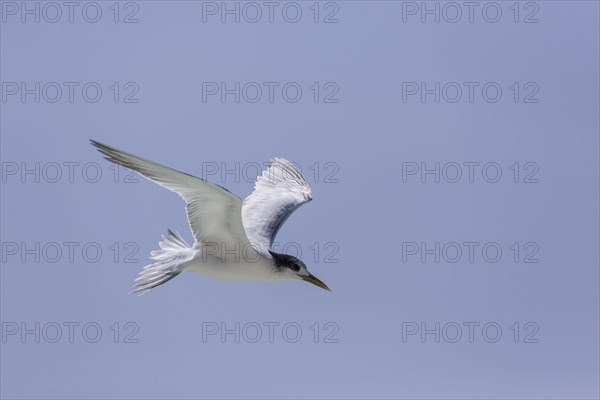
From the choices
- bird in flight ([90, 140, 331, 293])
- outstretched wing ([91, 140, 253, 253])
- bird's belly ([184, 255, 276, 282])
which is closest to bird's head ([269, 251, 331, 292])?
bird in flight ([90, 140, 331, 293])

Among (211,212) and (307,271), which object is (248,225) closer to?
(307,271)

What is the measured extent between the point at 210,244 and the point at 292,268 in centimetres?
108

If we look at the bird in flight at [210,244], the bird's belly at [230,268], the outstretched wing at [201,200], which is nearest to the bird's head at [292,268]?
the bird in flight at [210,244]

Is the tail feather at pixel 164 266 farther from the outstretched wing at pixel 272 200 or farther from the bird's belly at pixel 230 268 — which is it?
the outstretched wing at pixel 272 200

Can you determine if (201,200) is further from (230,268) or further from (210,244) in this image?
(230,268)

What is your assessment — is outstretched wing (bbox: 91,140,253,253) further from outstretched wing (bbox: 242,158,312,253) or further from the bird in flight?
outstretched wing (bbox: 242,158,312,253)

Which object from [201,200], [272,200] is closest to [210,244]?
[201,200]

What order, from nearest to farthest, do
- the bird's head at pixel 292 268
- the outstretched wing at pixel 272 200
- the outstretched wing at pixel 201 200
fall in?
the outstretched wing at pixel 201 200, the bird's head at pixel 292 268, the outstretched wing at pixel 272 200

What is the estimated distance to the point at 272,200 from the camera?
13.4 m

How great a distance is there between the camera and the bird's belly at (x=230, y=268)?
1086cm

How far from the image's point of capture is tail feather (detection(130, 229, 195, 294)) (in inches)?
415

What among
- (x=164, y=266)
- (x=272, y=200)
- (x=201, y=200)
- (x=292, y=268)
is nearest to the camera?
(x=201, y=200)

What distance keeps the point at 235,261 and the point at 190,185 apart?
119 cm

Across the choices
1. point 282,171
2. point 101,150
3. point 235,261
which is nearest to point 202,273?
point 235,261
